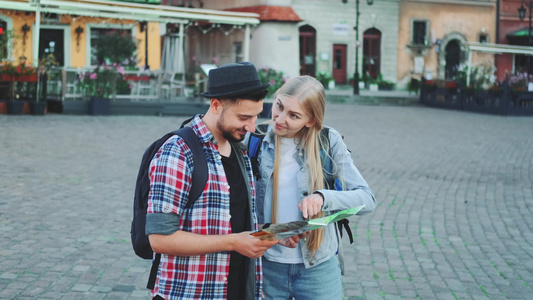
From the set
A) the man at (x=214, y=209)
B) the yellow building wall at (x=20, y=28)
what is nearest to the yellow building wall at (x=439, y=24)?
the yellow building wall at (x=20, y=28)

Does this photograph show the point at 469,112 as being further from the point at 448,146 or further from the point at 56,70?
the point at 56,70

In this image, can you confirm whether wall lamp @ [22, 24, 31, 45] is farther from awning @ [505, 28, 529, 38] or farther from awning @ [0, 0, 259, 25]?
awning @ [505, 28, 529, 38]

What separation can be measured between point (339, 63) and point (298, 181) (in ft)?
129

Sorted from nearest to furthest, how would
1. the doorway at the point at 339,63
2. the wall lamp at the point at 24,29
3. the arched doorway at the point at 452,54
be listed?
the wall lamp at the point at 24,29 < the doorway at the point at 339,63 < the arched doorway at the point at 452,54

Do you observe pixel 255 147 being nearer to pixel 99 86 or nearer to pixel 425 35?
pixel 99 86

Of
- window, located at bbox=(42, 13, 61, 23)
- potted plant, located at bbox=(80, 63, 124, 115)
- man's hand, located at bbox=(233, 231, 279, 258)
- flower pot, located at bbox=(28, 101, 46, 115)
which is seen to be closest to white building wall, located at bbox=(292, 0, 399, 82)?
window, located at bbox=(42, 13, 61, 23)

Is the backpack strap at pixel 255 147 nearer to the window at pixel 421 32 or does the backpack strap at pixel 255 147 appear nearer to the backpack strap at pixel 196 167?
the backpack strap at pixel 196 167

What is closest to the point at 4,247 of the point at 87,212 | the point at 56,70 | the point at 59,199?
the point at 87,212

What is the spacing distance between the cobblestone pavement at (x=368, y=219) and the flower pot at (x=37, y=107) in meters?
3.25

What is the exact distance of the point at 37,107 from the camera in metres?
20.2

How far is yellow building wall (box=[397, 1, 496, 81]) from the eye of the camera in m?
43.2

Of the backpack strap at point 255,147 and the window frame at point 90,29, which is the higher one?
the window frame at point 90,29

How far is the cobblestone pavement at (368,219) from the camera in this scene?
5871 millimetres

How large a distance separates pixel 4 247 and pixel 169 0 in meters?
35.9
